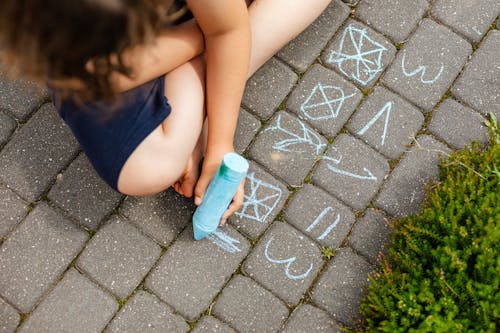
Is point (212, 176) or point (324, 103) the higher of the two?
point (324, 103)

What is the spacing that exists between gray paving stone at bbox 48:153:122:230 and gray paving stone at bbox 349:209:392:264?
821 mm

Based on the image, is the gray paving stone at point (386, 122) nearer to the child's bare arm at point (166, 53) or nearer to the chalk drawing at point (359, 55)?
the chalk drawing at point (359, 55)

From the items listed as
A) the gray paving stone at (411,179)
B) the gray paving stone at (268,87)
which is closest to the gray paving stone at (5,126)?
the gray paving stone at (268,87)

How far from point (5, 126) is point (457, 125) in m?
1.61

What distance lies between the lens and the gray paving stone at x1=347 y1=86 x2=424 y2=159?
234 centimetres

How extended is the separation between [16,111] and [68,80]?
2.22 ft

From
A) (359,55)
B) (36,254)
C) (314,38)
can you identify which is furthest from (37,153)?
(359,55)

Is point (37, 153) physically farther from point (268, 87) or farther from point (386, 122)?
point (386, 122)

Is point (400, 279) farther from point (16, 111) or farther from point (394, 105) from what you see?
point (16, 111)

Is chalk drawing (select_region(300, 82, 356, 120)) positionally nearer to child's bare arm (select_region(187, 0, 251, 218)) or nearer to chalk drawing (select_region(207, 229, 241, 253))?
child's bare arm (select_region(187, 0, 251, 218))

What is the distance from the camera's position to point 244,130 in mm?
2340

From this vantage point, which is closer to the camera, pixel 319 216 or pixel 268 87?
pixel 319 216

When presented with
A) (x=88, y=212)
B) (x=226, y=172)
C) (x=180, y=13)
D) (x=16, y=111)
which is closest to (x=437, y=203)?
(x=226, y=172)

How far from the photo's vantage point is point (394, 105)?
93.8 inches
